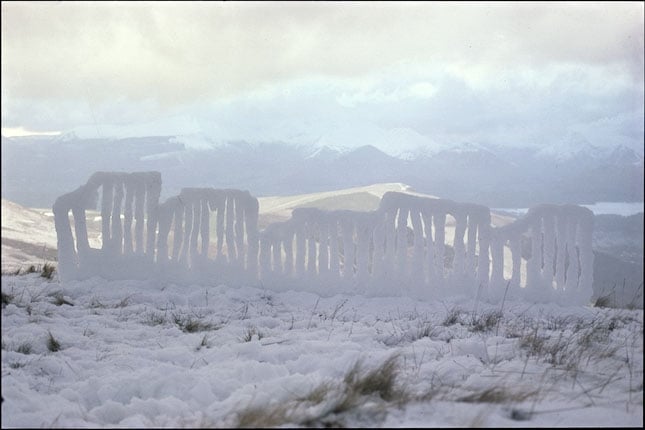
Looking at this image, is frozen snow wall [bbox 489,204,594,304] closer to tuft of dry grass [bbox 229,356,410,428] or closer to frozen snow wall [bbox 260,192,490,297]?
frozen snow wall [bbox 260,192,490,297]

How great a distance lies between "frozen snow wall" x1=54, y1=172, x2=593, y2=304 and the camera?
24.6 feet

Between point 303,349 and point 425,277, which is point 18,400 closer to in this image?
point 303,349

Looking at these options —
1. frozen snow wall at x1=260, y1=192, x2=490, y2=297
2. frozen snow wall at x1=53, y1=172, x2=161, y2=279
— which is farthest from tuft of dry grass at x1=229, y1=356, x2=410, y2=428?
frozen snow wall at x1=53, y1=172, x2=161, y2=279

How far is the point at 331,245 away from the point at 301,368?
4.09 meters

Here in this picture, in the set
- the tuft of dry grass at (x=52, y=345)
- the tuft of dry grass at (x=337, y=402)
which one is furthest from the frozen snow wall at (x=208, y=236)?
the tuft of dry grass at (x=337, y=402)

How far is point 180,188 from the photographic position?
7.84m

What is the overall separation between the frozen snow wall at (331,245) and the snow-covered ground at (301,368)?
1283mm

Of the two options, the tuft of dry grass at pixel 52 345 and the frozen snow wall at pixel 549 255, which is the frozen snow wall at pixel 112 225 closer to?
the tuft of dry grass at pixel 52 345

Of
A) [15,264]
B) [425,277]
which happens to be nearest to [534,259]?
[425,277]

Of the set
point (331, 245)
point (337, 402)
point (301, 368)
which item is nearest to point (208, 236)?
point (331, 245)

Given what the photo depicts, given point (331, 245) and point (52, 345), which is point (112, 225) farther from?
point (52, 345)

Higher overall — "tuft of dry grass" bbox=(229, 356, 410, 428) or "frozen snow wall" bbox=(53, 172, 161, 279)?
"frozen snow wall" bbox=(53, 172, 161, 279)

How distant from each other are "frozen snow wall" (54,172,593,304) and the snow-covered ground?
50.5 inches

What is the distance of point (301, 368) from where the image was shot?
3.60 meters
